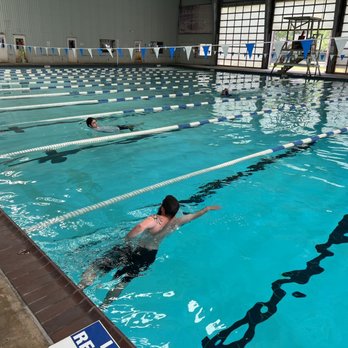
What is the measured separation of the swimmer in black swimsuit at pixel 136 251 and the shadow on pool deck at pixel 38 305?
1.76 feet

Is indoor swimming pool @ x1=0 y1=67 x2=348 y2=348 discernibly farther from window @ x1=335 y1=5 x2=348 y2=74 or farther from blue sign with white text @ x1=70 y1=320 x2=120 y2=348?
window @ x1=335 y1=5 x2=348 y2=74

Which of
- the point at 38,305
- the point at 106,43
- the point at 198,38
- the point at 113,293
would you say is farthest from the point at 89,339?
the point at 198,38

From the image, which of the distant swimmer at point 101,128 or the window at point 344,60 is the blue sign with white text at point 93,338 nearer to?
the distant swimmer at point 101,128

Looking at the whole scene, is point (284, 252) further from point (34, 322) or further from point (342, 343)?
point (34, 322)

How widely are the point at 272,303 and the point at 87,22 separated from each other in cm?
2703

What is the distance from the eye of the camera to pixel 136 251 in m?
3.15

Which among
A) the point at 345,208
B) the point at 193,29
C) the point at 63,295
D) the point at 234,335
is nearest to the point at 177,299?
the point at 234,335

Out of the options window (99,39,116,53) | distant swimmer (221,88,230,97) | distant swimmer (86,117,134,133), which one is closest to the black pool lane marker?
distant swimmer (86,117,134,133)

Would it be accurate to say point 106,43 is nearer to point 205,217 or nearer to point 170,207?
point 205,217

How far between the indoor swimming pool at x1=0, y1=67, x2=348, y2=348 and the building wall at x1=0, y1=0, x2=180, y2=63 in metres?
17.2

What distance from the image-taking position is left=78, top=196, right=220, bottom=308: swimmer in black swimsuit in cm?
294

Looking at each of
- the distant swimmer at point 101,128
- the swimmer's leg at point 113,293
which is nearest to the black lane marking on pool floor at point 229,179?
the swimmer's leg at point 113,293

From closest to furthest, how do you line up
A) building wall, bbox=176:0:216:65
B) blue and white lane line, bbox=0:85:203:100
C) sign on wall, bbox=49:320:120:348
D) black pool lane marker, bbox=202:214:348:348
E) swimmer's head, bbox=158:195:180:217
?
sign on wall, bbox=49:320:120:348
black pool lane marker, bbox=202:214:348:348
swimmer's head, bbox=158:195:180:217
blue and white lane line, bbox=0:85:203:100
building wall, bbox=176:0:216:65

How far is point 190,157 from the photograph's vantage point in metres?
6.22
